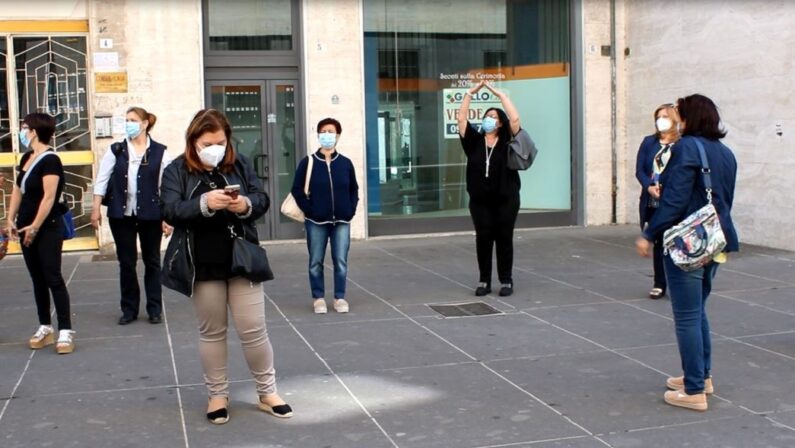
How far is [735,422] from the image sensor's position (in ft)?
16.9

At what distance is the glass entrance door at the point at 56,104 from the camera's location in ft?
38.9

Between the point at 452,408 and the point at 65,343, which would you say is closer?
the point at 452,408

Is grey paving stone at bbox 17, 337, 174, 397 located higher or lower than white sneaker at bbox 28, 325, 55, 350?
lower

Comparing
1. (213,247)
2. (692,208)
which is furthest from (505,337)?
(213,247)

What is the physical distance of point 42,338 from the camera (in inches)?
276

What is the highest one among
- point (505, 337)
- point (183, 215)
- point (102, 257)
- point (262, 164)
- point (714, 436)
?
point (262, 164)

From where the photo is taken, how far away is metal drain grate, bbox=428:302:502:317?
811 cm

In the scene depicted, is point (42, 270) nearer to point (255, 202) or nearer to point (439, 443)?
point (255, 202)

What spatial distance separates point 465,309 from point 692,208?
3.35 metres

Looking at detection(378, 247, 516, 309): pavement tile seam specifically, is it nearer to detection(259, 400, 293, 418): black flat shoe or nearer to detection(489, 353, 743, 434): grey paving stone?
detection(489, 353, 743, 434): grey paving stone

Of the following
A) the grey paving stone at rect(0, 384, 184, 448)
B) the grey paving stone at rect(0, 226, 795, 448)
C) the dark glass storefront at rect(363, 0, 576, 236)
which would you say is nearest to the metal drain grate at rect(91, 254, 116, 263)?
the grey paving stone at rect(0, 226, 795, 448)

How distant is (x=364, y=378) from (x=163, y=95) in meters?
7.27

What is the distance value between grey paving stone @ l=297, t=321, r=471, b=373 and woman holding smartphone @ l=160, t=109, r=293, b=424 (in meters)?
1.20

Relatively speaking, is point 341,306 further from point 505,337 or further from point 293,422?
point 293,422
